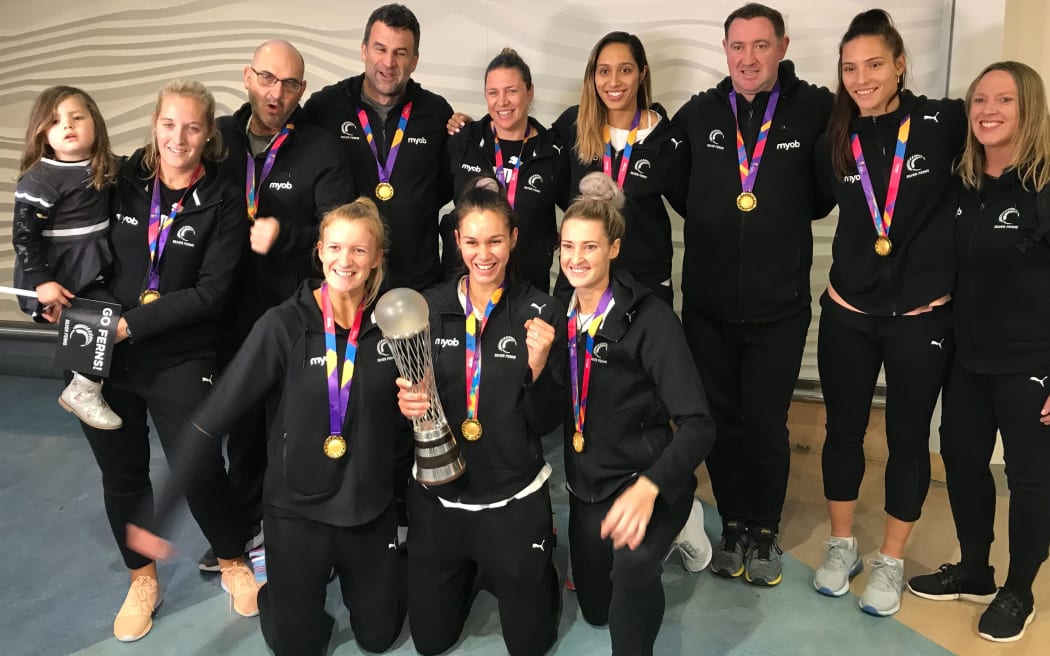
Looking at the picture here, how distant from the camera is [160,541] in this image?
2531mm

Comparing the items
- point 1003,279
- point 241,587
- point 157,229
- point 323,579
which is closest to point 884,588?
point 1003,279

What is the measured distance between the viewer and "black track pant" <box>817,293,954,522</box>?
3053 mm

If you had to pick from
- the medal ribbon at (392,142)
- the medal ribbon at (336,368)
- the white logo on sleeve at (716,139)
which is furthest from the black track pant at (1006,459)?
the medal ribbon at (392,142)

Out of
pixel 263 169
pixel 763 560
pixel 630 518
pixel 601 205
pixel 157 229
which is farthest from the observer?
pixel 763 560

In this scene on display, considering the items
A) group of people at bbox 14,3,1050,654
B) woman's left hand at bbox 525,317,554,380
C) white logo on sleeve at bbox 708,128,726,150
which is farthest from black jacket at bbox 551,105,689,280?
woman's left hand at bbox 525,317,554,380

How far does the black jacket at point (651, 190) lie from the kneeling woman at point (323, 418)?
1.03 metres

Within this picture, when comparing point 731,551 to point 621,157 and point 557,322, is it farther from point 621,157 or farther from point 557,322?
point 621,157

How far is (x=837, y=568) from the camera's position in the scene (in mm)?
3387

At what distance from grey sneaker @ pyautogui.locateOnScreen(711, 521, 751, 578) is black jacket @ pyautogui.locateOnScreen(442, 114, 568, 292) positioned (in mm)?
1299

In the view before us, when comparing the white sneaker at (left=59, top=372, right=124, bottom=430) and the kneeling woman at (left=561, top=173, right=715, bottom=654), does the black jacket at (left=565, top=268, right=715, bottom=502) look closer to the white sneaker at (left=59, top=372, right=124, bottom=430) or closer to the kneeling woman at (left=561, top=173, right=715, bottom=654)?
the kneeling woman at (left=561, top=173, right=715, bottom=654)

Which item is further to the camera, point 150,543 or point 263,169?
point 263,169

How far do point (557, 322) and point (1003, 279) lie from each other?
152 cm

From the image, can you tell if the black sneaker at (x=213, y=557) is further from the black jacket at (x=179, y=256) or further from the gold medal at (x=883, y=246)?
the gold medal at (x=883, y=246)

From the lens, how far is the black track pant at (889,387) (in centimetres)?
305
